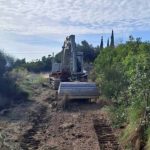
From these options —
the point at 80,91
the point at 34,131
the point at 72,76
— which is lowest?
the point at 34,131

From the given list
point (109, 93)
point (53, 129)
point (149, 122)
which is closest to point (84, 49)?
point (109, 93)

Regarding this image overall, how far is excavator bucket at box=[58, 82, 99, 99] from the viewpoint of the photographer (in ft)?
85.3

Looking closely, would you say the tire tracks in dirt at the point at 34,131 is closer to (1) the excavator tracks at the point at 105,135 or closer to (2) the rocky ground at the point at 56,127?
(2) the rocky ground at the point at 56,127

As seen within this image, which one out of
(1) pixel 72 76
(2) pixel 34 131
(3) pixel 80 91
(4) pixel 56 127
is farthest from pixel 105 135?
(1) pixel 72 76

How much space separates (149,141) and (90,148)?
2941mm

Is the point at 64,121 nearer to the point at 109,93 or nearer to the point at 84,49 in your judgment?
the point at 109,93

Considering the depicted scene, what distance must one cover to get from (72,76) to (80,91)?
24.0 ft

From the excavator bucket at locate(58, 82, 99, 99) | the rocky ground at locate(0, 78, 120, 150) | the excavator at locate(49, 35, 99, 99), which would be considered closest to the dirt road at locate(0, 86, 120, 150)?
the rocky ground at locate(0, 78, 120, 150)

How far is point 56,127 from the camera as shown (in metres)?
19.1

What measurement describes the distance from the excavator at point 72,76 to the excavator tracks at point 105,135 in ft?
18.2

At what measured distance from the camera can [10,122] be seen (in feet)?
68.1

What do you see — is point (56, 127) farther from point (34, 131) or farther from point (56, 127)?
point (34, 131)

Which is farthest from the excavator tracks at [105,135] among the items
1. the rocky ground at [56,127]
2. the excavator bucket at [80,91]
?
the excavator bucket at [80,91]

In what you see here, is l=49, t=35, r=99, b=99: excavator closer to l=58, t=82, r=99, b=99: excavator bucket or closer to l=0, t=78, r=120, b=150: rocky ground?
l=58, t=82, r=99, b=99: excavator bucket
